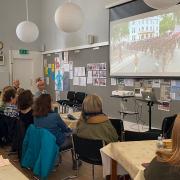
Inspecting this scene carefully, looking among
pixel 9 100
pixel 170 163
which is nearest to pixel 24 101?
pixel 9 100

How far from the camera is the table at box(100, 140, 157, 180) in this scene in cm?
193

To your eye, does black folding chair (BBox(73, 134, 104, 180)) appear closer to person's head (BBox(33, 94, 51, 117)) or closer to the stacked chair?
person's head (BBox(33, 94, 51, 117))

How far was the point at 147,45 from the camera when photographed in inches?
187

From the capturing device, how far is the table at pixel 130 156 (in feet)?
6.33

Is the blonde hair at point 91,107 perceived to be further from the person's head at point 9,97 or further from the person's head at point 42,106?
the person's head at point 9,97

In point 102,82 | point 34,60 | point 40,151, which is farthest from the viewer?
point 34,60

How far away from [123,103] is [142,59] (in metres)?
1.02

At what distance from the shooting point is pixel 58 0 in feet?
24.9

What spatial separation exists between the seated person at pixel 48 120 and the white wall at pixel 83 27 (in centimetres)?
271

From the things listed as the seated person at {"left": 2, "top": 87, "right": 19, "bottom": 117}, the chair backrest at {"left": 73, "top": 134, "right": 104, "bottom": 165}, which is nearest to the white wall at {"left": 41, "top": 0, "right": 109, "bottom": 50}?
the seated person at {"left": 2, "top": 87, "right": 19, "bottom": 117}

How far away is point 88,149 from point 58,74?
5142 millimetres

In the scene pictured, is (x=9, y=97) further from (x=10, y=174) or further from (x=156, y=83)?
(x=10, y=174)

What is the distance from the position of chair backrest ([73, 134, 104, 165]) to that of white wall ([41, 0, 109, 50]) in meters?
3.36

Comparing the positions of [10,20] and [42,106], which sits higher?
[10,20]
